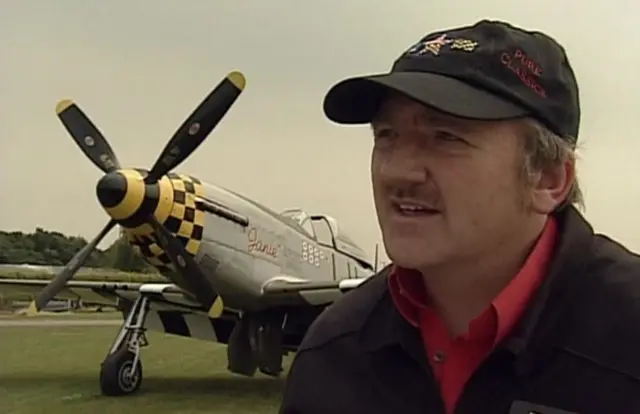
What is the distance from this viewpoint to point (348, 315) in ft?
5.25

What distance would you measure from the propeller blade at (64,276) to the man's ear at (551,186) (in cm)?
726

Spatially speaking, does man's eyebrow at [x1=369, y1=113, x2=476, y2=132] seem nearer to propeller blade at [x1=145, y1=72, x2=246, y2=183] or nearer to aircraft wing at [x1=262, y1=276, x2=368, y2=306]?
propeller blade at [x1=145, y1=72, x2=246, y2=183]

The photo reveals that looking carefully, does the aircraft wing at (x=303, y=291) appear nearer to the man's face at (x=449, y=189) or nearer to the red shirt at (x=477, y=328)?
the red shirt at (x=477, y=328)

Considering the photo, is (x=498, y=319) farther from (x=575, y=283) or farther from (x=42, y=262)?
(x=42, y=262)

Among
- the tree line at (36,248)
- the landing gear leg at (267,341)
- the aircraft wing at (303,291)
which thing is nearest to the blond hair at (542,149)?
the aircraft wing at (303,291)

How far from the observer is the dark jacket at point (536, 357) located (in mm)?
1249

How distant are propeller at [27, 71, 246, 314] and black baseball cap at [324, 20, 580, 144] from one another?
6407mm

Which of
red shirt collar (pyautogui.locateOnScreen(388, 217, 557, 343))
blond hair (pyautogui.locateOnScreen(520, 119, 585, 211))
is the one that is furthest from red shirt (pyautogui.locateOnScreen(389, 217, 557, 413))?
blond hair (pyautogui.locateOnScreen(520, 119, 585, 211))

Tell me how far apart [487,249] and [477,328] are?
0.13 meters

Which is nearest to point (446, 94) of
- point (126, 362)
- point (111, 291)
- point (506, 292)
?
point (506, 292)

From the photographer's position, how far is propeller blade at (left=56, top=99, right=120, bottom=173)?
324 inches

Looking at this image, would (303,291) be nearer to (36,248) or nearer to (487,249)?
(487,249)

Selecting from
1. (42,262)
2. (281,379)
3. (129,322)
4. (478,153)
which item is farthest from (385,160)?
(42,262)

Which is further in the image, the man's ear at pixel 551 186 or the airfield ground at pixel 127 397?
the airfield ground at pixel 127 397
